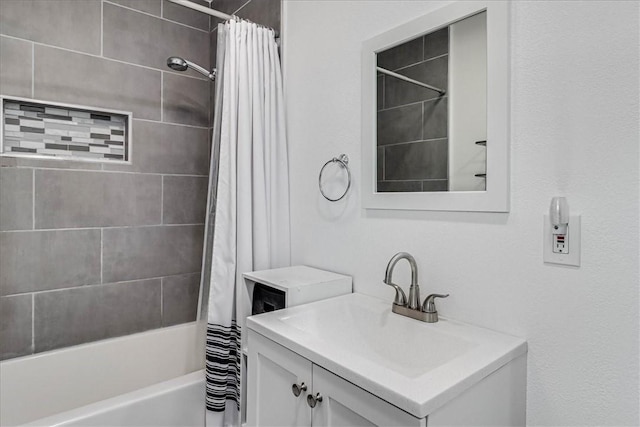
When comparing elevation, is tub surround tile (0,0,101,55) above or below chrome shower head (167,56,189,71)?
above

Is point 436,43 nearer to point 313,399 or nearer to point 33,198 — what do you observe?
point 313,399

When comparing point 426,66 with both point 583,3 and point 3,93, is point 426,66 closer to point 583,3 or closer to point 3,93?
point 583,3

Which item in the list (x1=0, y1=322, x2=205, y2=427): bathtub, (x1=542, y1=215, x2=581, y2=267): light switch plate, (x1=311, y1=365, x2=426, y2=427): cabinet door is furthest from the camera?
(x1=0, y1=322, x2=205, y2=427): bathtub

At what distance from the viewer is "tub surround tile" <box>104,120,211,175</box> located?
2.20m

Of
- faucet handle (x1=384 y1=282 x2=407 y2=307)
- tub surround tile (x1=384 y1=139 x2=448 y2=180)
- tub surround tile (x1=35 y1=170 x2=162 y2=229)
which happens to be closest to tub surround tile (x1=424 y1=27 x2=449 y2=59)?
tub surround tile (x1=384 y1=139 x2=448 y2=180)

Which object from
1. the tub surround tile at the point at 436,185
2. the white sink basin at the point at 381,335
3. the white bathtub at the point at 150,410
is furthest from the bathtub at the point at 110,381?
the tub surround tile at the point at 436,185

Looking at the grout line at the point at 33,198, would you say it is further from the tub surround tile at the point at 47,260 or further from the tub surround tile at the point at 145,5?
the tub surround tile at the point at 145,5

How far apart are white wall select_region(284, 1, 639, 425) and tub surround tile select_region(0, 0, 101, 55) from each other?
1.69m

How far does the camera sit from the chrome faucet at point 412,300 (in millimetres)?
1172

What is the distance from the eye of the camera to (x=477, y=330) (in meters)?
1.10

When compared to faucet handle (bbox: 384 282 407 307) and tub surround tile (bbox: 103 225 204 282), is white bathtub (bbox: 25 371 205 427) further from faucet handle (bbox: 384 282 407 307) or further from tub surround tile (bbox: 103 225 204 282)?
faucet handle (bbox: 384 282 407 307)

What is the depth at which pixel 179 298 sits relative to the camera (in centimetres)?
238

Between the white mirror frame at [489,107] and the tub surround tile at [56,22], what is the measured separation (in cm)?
161

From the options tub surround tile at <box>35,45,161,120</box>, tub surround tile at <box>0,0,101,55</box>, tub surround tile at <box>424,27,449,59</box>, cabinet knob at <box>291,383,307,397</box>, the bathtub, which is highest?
tub surround tile at <box>0,0,101,55</box>
